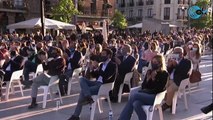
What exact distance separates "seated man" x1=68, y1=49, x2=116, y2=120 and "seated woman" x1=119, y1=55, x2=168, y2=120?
1039mm

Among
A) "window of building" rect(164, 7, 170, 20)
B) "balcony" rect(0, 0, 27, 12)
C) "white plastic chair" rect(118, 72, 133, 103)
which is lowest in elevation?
"white plastic chair" rect(118, 72, 133, 103)

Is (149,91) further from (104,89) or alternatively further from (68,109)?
(68,109)

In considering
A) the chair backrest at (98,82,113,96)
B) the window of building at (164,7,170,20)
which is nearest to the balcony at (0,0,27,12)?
the chair backrest at (98,82,113,96)

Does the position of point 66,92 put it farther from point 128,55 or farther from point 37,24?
point 37,24

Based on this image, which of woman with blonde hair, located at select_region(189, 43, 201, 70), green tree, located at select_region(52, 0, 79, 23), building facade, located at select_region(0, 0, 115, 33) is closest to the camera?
woman with blonde hair, located at select_region(189, 43, 201, 70)

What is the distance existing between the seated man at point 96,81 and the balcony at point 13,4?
32.5m

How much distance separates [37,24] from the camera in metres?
20.7

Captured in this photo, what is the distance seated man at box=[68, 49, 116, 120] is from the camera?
7812mm

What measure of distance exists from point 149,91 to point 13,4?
3549 centimetres

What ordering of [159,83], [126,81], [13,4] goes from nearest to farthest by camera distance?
[159,83]
[126,81]
[13,4]

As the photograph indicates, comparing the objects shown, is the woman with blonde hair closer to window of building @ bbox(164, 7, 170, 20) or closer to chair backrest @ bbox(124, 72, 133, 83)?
chair backrest @ bbox(124, 72, 133, 83)

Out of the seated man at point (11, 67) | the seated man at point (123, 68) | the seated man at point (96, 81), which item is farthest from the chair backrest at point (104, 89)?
the seated man at point (11, 67)

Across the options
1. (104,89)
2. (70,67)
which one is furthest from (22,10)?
(104,89)

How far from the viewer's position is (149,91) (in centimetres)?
712
